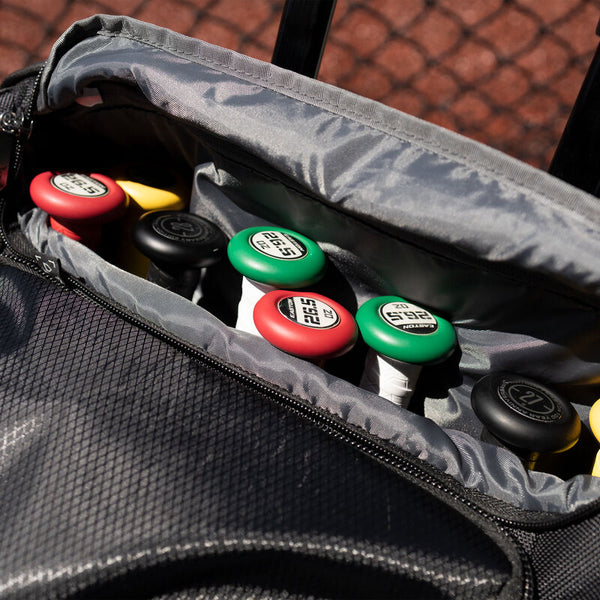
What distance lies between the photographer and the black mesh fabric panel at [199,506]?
1.21 ft

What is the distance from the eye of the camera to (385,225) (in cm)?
48

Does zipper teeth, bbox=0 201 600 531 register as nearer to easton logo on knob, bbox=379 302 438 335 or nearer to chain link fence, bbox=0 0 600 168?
easton logo on knob, bbox=379 302 438 335

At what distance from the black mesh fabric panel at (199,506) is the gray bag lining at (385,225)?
0.05 meters

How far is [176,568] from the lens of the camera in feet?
1.22

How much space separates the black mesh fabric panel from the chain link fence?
2.26 metres

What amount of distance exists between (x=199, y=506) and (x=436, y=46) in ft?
8.37

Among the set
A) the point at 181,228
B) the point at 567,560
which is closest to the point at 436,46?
the point at 181,228

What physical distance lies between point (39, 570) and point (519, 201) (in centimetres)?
39

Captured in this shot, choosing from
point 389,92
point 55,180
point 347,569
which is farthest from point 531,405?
point 389,92

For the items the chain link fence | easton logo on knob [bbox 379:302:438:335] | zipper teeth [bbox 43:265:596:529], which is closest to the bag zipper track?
zipper teeth [bbox 43:265:596:529]

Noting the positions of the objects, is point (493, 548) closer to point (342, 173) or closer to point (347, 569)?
point (347, 569)

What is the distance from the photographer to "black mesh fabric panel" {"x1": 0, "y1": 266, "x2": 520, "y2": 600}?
369mm

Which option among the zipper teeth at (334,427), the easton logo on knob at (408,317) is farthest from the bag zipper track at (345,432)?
the easton logo on knob at (408,317)

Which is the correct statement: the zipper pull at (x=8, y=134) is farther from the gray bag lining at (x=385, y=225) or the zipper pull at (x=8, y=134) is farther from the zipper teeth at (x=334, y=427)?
the zipper teeth at (x=334, y=427)
